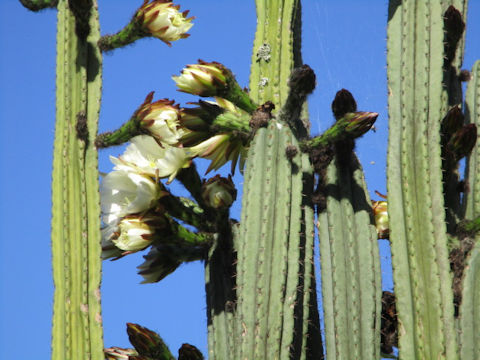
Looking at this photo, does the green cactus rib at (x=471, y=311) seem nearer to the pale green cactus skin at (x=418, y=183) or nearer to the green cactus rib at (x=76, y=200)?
the pale green cactus skin at (x=418, y=183)

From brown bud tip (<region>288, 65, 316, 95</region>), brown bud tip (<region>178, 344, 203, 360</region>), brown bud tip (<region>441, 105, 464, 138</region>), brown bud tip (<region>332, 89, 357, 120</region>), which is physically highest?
brown bud tip (<region>288, 65, 316, 95</region>)

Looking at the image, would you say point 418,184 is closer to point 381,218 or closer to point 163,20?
point 381,218

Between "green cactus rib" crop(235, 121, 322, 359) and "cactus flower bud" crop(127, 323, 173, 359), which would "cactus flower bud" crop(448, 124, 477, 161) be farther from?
"cactus flower bud" crop(127, 323, 173, 359)

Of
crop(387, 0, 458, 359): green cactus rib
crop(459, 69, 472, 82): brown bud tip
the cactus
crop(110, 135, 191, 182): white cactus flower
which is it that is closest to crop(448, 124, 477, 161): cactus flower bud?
the cactus

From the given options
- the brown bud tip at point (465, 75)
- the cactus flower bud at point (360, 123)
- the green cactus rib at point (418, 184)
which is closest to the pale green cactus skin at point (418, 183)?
the green cactus rib at point (418, 184)

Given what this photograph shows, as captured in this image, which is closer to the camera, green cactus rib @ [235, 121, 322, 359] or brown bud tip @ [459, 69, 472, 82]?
green cactus rib @ [235, 121, 322, 359]

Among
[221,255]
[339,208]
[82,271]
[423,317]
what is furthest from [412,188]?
[82,271]
